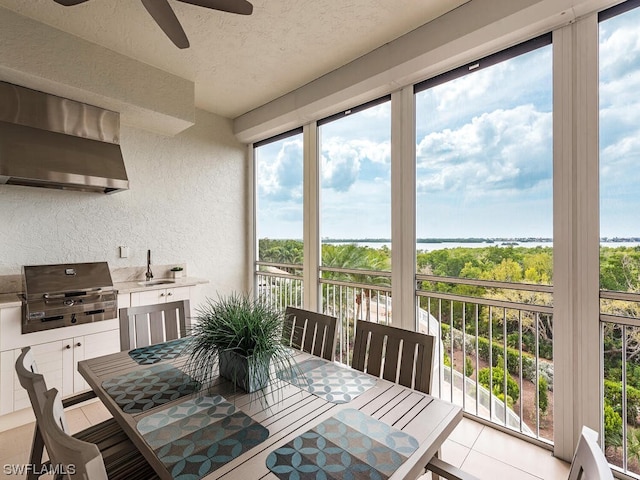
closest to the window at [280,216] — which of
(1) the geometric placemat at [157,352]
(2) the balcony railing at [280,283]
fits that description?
(2) the balcony railing at [280,283]

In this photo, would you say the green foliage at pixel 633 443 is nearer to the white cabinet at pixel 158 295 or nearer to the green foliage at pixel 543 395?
the green foliage at pixel 543 395

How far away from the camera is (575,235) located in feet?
6.35

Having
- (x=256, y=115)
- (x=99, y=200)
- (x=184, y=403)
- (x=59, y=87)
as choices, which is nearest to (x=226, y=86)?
(x=256, y=115)

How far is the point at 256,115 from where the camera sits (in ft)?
13.0

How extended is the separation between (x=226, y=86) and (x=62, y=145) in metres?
1.62

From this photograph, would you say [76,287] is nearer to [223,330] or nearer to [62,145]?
[62,145]

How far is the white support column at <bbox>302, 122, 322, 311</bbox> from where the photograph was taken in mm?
3537

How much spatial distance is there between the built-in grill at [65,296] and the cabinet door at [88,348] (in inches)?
6.1

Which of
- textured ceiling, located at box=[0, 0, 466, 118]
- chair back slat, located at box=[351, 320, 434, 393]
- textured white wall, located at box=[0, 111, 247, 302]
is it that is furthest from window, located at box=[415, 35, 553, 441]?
textured white wall, located at box=[0, 111, 247, 302]

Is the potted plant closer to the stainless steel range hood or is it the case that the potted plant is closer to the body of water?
the body of water

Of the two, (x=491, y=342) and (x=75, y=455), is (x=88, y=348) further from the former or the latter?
(x=491, y=342)

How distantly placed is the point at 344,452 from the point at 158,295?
2.69 metres

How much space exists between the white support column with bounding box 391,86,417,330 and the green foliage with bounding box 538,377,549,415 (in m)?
0.91

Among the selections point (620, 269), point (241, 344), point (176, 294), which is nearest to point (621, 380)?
point (620, 269)
